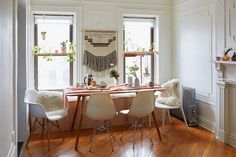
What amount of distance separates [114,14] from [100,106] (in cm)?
259

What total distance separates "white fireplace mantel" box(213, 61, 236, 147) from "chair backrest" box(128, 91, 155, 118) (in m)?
1.13

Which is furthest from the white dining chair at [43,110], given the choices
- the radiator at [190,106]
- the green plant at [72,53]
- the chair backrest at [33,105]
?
the radiator at [190,106]

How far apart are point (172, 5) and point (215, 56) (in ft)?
6.65

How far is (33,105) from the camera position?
405 cm

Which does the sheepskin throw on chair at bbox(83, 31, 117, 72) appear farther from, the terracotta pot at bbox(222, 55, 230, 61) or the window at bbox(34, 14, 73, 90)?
the terracotta pot at bbox(222, 55, 230, 61)

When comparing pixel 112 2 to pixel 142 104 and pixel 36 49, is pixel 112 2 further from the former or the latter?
pixel 142 104

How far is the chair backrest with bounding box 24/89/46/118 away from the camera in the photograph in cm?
400

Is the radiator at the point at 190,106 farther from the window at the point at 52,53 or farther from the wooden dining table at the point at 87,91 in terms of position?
the window at the point at 52,53

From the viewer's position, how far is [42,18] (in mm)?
5438

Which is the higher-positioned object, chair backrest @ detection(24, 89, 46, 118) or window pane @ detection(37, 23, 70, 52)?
window pane @ detection(37, 23, 70, 52)

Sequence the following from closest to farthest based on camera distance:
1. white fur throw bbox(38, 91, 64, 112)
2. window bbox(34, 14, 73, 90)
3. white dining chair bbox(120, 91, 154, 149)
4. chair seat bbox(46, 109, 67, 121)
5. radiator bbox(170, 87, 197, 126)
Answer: white dining chair bbox(120, 91, 154, 149), chair seat bbox(46, 109, 67, 121), white fur throw bbox(38, 91, 64, 112), radiator bbox(170, 87, 197, 126), window bbox(34, 14, 73, 90)

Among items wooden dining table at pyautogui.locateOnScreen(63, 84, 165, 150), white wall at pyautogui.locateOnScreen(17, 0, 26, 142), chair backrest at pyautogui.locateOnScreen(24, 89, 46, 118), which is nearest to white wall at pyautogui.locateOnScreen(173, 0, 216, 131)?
wooden dining table at pyautogui.locateOnScreen(63, 84, 165, 150)

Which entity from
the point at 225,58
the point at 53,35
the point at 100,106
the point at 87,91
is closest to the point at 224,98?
the point at 225,58

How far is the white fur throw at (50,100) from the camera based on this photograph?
4551 mm
